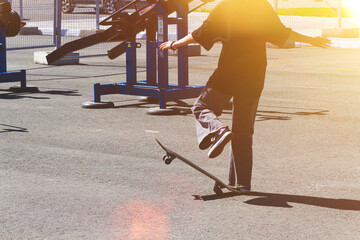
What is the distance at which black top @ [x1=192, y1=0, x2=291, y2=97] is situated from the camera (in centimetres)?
649

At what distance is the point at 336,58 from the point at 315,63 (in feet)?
5.20

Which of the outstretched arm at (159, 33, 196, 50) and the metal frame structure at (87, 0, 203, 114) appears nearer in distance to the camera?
the outstretched arm at (159, 33, 196, 50)

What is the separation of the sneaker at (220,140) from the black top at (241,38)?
A: 0.50 metres

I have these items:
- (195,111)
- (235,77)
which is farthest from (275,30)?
(195,111)

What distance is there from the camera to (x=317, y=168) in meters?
7.88

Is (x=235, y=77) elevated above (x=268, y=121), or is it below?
above

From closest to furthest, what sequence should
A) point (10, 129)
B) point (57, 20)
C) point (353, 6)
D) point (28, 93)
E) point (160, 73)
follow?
1. point (10, 129)
2. point (160, 73)
3. point (28, 93)
4. point (57, 20)
5. point (353, 6)

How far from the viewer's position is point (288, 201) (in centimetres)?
659

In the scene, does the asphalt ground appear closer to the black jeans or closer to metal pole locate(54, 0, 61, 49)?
the black jeans

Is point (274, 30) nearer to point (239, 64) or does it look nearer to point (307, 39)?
point (307, 39)

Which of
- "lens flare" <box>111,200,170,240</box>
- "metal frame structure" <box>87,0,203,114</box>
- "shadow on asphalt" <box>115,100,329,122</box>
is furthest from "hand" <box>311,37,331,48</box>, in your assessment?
"metal frame structure" <box>87,0,203,114</box>

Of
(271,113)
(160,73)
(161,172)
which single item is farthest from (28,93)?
(161,172)

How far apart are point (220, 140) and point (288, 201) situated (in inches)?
34.4

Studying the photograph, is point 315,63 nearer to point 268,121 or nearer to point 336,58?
point 336,58
